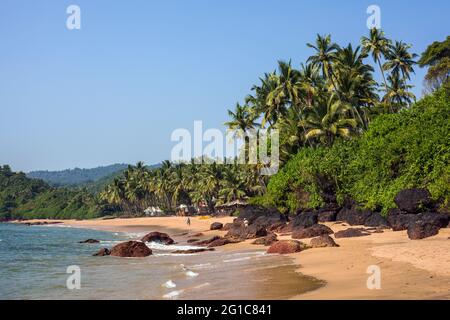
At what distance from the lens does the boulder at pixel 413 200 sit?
26.3 m

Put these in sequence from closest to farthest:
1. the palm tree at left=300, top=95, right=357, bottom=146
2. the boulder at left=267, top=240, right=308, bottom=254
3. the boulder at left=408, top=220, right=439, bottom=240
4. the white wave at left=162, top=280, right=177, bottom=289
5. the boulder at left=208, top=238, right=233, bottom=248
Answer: the white wave at left=162, top=280, right=177, bottom=289 → the boulder at left=408, top=220, right=439, bottom=240 → the boulder at left=267, top=240, right=308, bottom=254 → the boulder at left=208, top=238, right=233, bottom=248 → the palm tree at left=300, top=95, right=357, bottom=146

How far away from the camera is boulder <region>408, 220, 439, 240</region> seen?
20284mm

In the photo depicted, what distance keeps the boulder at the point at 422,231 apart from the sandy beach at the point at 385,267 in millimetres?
282

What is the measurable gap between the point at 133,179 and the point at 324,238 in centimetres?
9032

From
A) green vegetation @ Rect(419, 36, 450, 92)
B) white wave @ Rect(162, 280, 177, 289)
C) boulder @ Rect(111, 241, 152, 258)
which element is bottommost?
boulder @ Rect(111, 241, 152, 258)

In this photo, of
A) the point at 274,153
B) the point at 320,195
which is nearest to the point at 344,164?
the point at 320,195

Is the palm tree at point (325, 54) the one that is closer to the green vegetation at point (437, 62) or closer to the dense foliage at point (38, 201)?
the green vegetation at point (437, 62)

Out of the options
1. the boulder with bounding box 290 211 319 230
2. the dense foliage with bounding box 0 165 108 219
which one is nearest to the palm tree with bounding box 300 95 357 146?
the boulder with bounding box 290 211 319 230

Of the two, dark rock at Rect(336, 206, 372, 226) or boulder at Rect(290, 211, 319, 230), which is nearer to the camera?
dark rock at Rect(336, 206, 372, 226)

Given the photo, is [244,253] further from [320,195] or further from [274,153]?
[274,153]

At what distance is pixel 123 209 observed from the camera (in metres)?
129

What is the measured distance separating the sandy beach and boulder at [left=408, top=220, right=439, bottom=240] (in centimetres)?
28

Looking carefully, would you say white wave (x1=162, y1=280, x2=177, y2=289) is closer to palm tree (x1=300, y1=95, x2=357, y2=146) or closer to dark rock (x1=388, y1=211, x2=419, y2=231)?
dark rock (x1=388, y1=211, x2=419, y2=231)

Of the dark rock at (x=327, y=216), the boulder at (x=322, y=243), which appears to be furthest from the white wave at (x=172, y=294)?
the dark rock at (x=327, y=216)
